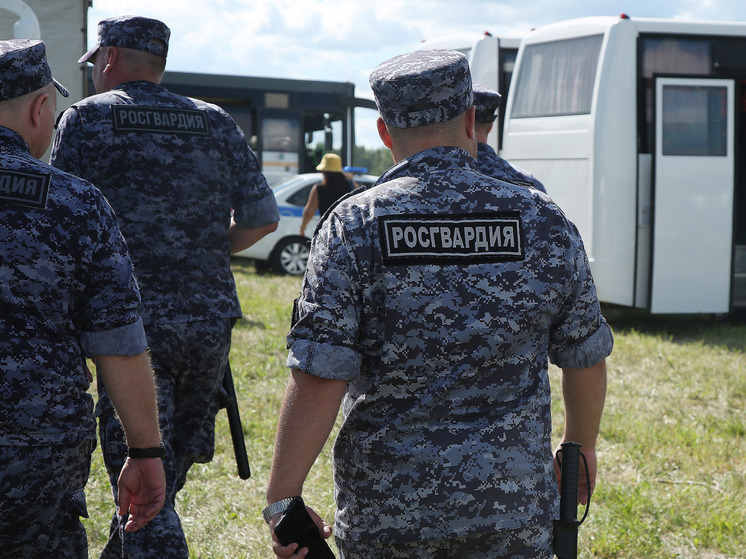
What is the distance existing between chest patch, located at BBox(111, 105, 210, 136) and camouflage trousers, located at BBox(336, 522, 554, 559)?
1736mm

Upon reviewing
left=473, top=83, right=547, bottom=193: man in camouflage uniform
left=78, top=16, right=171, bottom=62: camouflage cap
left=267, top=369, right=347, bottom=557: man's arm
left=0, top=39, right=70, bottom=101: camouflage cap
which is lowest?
left=267, top=369, right=347, bottom=557: man's arm

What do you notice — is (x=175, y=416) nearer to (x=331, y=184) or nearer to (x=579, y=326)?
(x=579, y=326)

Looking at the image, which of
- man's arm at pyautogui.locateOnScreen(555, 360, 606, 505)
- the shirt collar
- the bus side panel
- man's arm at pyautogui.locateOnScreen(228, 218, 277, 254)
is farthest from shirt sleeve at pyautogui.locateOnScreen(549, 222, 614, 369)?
the bus side panel

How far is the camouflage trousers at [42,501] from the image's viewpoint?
203 centimetres

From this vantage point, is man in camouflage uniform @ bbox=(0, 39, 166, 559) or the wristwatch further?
man in camouflage uniform @ bbox=(0, 39, 166, 559)

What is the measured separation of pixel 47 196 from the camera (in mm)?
2047

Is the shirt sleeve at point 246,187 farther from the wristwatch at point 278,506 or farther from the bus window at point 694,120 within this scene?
the bus window at point 694,120

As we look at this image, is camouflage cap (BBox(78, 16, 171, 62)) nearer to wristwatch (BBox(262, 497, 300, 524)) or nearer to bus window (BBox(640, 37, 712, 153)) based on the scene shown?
wristwatch (BBox(262, 497, 300, 524))

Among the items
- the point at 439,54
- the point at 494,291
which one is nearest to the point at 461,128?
the point at 439,54

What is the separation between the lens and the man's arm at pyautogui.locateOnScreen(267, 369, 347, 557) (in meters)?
1.90

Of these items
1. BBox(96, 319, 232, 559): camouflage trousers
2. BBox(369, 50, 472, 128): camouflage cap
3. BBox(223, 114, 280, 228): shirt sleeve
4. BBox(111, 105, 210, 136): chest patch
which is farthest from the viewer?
BBox(223, 114, 280, 228): shirt sleeve

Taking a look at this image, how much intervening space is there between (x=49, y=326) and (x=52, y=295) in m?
0.07

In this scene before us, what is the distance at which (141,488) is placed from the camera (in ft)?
7.64

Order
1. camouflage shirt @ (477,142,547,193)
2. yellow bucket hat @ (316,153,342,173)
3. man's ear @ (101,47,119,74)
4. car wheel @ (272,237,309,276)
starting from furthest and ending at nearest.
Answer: car wheel @ (272,237,309,276) → yellow bucket hat @ (316,153,342,173) → camouflage shirt @ (477,142,547,193) → man's ear @ (101,47,119,74)
